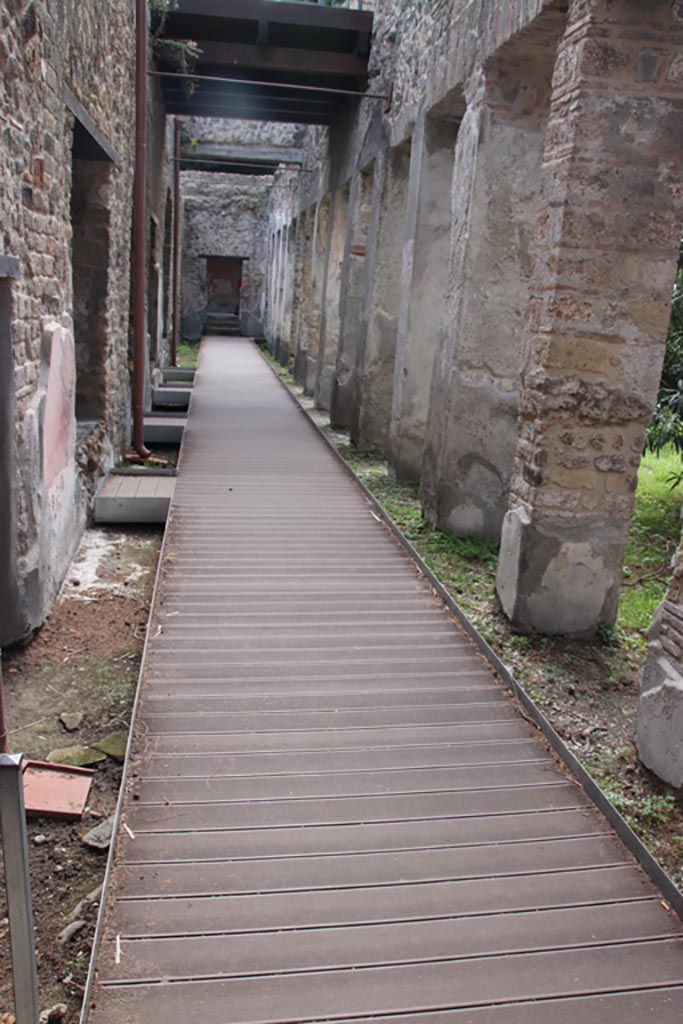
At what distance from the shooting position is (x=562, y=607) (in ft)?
14.7

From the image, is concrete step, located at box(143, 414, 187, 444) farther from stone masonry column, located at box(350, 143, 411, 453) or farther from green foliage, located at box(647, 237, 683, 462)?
green foliage, located at box(647, 237, 683, 462)

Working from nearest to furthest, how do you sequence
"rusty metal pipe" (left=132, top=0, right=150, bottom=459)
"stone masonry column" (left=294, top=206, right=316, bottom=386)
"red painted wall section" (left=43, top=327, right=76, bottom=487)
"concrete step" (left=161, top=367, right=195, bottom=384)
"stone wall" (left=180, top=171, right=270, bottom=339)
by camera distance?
"red painted wall section" (left=43, top=327, right=76, bottom=487) → "rusty metal pipe" (left=132, top=0, right=150, bottom=459) → "concrete step" (left=161, top=367, right=195, bottom=384) → "stone masonry column" (left=294, top=206, right=316, bottom=386) → "stone wall" (left=180, top=171, right=270, bottom=339)

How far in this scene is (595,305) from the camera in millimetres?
4148

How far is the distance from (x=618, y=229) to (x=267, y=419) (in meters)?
6.99

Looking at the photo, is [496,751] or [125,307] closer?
[496,751]

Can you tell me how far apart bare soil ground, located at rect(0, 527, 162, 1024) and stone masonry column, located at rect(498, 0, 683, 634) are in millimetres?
2124

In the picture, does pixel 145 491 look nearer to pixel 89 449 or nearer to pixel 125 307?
pixel 89 449

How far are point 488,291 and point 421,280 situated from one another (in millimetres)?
1539

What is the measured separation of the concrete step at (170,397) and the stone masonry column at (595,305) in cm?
797

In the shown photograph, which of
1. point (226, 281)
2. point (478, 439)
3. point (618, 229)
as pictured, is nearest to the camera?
point (618, 229)

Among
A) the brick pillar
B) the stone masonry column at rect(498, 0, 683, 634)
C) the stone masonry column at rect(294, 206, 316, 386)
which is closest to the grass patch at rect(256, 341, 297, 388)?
the stone masonry column at rect(294, 206, 316, 386)

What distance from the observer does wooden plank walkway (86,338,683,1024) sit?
87.4 inches

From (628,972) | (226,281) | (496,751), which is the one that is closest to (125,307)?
(496,751)

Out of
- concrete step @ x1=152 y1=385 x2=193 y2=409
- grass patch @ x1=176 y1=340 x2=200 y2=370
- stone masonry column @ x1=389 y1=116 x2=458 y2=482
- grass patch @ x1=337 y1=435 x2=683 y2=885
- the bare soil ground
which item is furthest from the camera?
grass patch @ x1=176 y1=340 x2=200 y2=370
